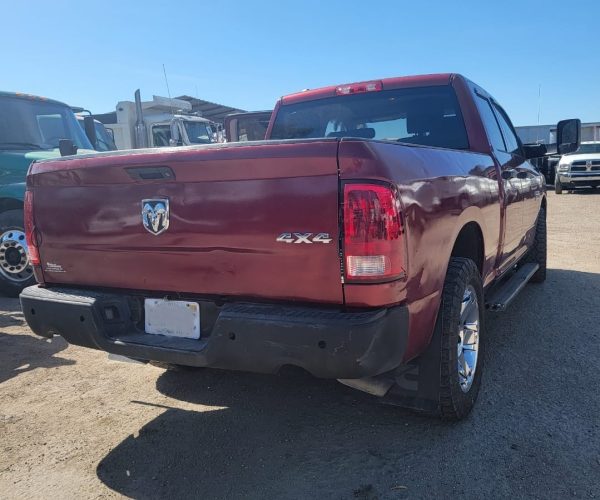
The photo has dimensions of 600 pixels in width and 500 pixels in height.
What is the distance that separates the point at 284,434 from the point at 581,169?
19.4 meters

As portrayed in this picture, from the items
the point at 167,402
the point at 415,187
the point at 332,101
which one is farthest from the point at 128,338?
the point at 332,101

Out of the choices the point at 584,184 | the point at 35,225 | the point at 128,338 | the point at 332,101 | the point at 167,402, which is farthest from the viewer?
the point at 584,184

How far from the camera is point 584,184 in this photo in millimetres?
19094

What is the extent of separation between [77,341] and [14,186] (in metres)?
4.39

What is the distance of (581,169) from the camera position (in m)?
18.9

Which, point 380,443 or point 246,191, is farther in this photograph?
point 380,443

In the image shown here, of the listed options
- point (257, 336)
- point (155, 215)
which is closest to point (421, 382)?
point (257, 336)

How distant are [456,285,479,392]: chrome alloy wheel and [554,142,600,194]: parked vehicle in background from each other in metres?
18.1

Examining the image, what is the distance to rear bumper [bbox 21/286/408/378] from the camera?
215 cm

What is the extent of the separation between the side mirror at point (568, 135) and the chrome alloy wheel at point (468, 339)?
9.26 ft

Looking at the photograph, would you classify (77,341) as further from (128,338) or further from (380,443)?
(380,443)

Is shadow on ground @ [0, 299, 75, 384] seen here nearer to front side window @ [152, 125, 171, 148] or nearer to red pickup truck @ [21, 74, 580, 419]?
red pickup truck @ [21, 74, 580, 419]

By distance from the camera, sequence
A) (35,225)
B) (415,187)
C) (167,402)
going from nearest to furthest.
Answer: (415,187) → (35,225) → (167,402)

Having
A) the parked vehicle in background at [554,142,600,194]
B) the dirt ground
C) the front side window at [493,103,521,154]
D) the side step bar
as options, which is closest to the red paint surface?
the dirt ground
